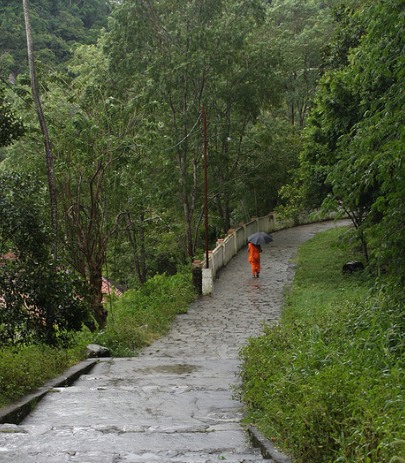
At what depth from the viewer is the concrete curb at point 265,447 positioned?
488 cm

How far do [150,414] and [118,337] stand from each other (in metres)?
6.52

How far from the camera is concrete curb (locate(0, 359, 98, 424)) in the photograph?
275 inches

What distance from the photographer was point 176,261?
28219 millimetres

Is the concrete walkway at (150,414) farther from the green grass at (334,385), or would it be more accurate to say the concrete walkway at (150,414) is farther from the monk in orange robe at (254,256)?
the monk in orange robe at (254,256)

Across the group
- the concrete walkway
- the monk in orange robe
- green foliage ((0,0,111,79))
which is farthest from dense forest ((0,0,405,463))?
green foliage ((0,0,111,79))

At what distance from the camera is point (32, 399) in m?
7.68

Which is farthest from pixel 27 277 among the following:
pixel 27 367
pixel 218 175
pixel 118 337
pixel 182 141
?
pixel 218 175

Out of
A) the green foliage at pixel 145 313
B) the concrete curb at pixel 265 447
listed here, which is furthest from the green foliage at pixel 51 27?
the concrete curb at pixel 265 447

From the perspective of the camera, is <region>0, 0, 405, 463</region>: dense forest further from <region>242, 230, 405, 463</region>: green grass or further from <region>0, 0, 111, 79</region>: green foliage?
<region>0, 0, 111, 79</region>: green foliage

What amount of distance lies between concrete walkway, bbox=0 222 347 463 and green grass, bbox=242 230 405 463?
0.33 m

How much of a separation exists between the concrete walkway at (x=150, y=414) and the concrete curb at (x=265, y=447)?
1.3 inches

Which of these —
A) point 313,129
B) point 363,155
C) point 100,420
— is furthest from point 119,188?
point 100,420

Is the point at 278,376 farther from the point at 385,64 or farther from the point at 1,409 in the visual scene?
the point at 385,64

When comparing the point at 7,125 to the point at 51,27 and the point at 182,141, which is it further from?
the point at 51,27
